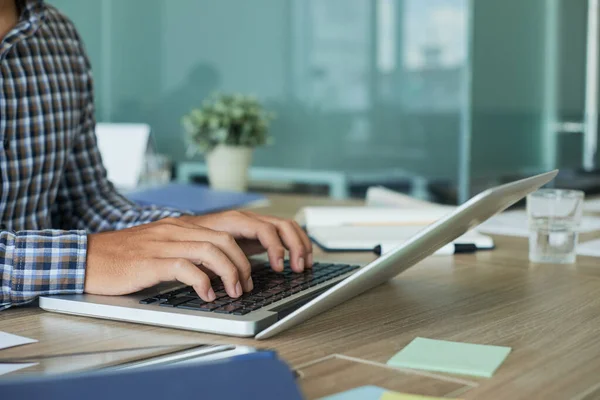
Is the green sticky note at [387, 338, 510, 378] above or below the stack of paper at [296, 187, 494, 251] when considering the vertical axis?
above

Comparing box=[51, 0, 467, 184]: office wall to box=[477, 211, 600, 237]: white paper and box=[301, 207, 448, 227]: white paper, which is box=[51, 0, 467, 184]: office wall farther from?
box=[301, 207, 448, 227]: white paper

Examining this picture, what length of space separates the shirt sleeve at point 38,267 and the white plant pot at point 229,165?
166cm

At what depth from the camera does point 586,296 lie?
1098 mm

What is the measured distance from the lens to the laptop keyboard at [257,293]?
0.89m

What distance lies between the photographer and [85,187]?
1.60 meters

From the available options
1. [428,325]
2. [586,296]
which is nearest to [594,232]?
[586,296]

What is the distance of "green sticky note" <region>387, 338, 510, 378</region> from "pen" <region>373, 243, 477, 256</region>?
586mm

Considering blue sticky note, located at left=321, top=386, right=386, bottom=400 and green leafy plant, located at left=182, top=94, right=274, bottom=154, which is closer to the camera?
blue sticky note, located at left=321, top=386, right=386, bottom=400

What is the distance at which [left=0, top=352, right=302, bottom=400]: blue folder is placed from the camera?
22.4 inches

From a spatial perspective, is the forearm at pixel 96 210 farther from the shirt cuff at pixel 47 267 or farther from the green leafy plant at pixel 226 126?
the green leafy plant at pixel 226 126

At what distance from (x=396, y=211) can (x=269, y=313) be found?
844mm

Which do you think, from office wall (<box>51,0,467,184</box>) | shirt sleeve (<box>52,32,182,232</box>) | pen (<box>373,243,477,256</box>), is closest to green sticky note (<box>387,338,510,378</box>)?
pen (<box>373,243,477,256</box>)

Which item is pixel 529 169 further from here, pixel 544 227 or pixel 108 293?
pixel 108 293

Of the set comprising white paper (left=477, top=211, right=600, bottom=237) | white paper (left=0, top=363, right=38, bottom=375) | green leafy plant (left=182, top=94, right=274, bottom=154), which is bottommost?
white paper (left=477, top=211, right=600, bottom=237)
